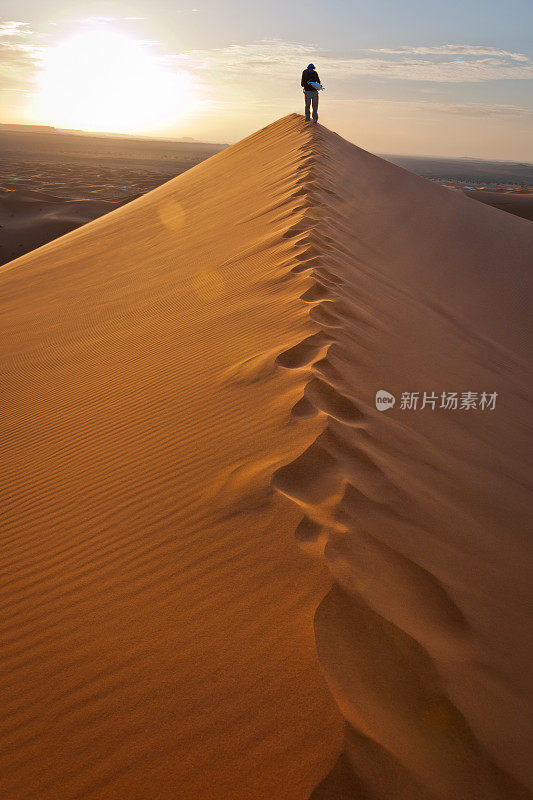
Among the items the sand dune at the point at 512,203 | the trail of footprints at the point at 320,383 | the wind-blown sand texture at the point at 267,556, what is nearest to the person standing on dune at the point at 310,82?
the trail of footprints at the point at 320,383

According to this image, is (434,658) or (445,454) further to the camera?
(445,454)

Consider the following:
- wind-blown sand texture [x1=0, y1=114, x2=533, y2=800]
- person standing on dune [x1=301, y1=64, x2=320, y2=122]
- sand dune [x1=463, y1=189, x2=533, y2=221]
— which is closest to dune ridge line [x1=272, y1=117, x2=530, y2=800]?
wind-blown sand texture [x1=0, y1=114, x2=533, y2=800]

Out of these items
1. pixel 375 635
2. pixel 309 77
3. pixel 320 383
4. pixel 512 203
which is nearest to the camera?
pixel 375 635

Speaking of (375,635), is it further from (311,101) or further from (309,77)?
(311,101)

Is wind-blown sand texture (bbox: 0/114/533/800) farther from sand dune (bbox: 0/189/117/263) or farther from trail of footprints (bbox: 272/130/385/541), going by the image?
sand dune (bbox: 0/189/117/263)

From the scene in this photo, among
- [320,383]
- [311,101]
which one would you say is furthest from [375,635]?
[311,101]

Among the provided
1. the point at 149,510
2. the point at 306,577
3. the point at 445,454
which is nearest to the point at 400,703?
the point at 306,577

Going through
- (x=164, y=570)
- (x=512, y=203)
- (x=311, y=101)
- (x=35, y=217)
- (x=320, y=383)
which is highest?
(x=311, y=101)

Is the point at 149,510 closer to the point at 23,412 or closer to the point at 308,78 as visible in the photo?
the point at 23,412

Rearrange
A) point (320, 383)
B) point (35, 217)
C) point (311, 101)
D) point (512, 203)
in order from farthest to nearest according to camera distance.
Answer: point (512, 203) < point (35, 217) < point (311, 101) < point (320, 383)
